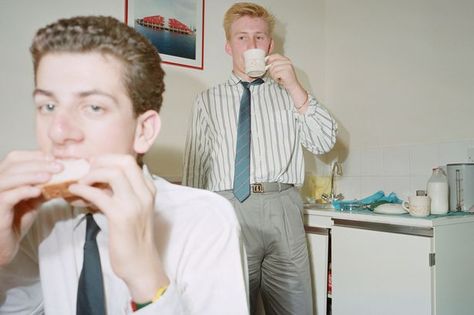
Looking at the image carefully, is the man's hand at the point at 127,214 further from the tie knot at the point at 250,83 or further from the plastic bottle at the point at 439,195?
the plastic bottle at the point at 439,195

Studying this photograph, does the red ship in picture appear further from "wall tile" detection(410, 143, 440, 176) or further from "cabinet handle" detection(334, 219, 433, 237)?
"wall tile" detection(410, 143, 440, 176)

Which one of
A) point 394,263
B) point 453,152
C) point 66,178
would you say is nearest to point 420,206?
point 394,263

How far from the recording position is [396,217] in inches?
69.4

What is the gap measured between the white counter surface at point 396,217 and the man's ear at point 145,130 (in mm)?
1340

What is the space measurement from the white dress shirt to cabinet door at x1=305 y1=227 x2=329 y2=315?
1314 mm

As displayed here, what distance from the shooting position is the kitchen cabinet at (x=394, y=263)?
1633mm

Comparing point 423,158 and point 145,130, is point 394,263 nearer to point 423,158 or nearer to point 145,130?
point 423,158

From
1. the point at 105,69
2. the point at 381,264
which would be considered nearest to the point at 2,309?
the point at 105,69

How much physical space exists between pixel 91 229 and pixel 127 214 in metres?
0.22

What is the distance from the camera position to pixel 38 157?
0.61m

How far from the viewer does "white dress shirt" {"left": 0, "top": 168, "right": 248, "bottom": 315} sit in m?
0.71

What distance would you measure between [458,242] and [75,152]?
1.73 metres

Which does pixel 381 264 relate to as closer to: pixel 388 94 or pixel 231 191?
pixel 231 191

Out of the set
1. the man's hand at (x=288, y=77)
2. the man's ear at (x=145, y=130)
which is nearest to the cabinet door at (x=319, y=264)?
the man's hand at (x=288, y=77)
